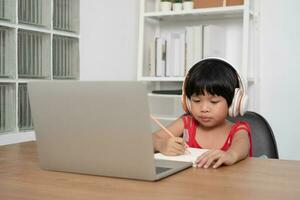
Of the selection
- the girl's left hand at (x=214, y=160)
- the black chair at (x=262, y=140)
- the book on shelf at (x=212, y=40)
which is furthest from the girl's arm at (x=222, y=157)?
the book on shelf at (x=212, y=40)

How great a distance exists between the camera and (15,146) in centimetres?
135

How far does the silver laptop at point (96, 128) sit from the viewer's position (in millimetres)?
789

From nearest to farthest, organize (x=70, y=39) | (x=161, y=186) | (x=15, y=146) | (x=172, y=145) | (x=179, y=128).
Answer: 1. (x=161, y=186)
2. (x=172, y=145)
3. (x=15, y=146)
4. (x=179, y=128)
5. (x=70, y=39)

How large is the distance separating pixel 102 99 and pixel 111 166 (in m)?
0.15

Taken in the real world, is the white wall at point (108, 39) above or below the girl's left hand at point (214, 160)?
above

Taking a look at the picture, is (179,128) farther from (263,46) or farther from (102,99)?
(263,46)

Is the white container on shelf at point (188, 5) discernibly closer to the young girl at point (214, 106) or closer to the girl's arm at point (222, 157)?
the young girl at point (214, 106)

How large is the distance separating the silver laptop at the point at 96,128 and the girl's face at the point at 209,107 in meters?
0.44

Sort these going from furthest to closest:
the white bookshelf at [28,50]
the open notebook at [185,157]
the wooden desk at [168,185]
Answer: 1. the white bookshelf at [28,50]
2. the open notebook at [185,157]
3. the wooden desk at [168,185]

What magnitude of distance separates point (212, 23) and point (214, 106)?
1703 mm

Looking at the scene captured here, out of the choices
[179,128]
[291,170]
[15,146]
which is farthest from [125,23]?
[291,170]

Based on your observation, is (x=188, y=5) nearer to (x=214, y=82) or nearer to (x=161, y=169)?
(x=214, y=82)

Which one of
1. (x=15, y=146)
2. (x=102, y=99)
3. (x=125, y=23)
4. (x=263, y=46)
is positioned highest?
(x=125, y=23)

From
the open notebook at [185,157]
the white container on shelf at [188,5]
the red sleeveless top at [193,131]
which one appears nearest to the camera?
the open notebook at [185,157]
